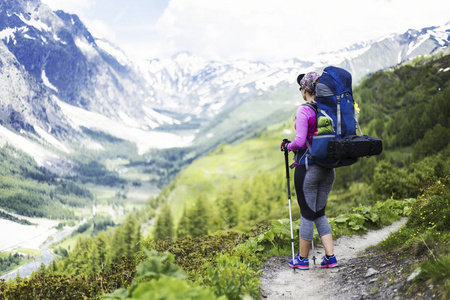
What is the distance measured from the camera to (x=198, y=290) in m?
3.66

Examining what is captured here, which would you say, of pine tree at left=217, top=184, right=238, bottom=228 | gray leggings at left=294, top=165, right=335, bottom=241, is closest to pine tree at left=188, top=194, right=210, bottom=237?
pine tree at left=217, top=184, right=238, bottom=228

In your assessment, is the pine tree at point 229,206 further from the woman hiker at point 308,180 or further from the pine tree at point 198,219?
the woman hiker at point 308,180

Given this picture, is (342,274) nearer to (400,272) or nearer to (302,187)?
(400,272)

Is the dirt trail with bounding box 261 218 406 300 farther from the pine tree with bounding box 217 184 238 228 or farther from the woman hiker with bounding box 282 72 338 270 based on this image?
the pine tree with bounding box 217 184 238 228

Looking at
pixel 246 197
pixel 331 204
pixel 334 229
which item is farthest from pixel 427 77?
pixel 334 229

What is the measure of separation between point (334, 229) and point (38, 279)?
9.17 metres

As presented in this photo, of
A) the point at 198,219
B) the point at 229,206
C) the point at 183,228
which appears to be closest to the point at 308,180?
the point at 198,219

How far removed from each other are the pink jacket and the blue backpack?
0.23 metres

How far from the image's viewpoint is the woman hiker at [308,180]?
7.51m

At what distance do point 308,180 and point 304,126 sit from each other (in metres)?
1.23

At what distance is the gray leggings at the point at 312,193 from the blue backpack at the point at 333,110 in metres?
0.39

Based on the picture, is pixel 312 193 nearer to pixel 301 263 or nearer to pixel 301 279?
pixel 301 263

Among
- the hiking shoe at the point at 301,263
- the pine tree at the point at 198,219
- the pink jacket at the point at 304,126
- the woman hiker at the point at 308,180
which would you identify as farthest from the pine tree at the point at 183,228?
the pink jacket at the point at 304,126

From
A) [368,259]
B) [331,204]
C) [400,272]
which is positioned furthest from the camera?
[331,204]
